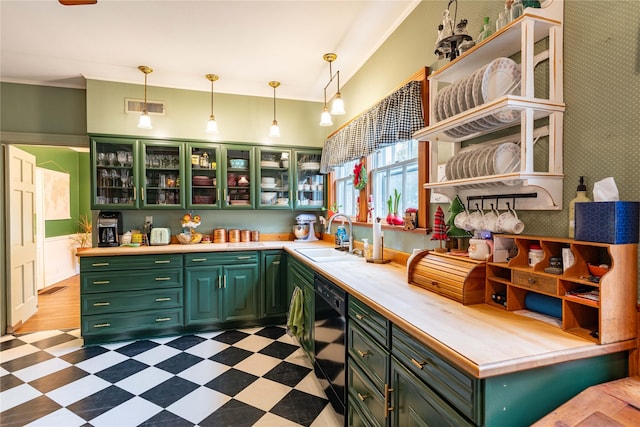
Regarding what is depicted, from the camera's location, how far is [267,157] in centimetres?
418

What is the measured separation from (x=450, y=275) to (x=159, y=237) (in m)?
3.32

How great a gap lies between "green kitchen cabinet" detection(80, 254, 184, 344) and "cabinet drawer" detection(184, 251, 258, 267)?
0.38 ft

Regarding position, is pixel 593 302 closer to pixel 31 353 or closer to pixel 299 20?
pixel 299 20

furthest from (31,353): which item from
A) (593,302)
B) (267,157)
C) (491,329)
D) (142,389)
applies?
(593,302)

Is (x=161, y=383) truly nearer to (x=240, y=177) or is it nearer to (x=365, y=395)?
(x=365, y=395)

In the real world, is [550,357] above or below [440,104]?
below

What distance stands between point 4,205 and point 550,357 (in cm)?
480

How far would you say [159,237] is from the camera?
3822mm

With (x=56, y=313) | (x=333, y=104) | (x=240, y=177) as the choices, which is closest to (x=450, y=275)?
(x=333, y=104)

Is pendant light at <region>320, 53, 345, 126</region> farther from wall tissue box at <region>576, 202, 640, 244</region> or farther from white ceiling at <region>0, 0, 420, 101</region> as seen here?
wall tissue box at <region>576, 202, 640, 244</region>

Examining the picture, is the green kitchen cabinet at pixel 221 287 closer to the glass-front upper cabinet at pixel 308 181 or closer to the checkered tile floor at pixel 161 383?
the checkered tile floor at pixel 161 383

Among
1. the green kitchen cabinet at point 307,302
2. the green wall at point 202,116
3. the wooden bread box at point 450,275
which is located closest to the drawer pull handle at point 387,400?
the wooden bread box at point 450,275

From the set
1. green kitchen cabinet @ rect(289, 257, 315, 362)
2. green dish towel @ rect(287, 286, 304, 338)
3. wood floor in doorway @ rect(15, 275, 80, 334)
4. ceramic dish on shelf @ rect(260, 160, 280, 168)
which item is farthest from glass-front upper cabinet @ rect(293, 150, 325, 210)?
wood floor in doorway @ rect(15, 275, 80, 334)

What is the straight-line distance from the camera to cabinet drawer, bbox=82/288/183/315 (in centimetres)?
327
